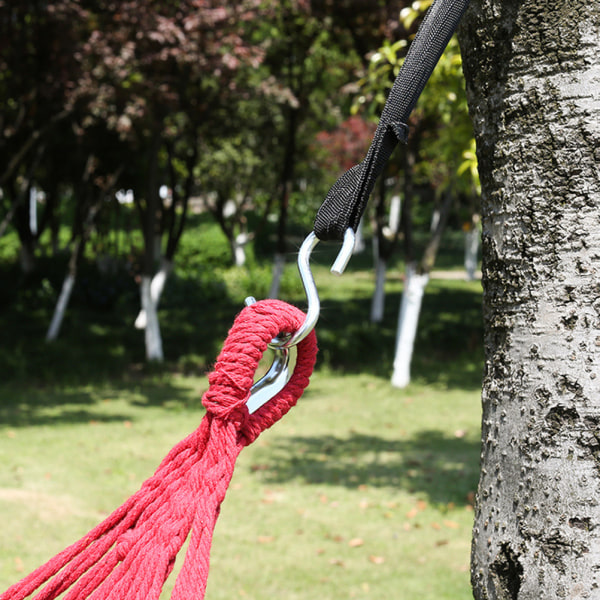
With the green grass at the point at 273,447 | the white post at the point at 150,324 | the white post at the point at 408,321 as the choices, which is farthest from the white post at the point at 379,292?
the white post at the point at 150,324

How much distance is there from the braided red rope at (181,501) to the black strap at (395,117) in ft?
0.55

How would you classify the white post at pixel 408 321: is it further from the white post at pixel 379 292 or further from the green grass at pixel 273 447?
the white post at pixel 379 292

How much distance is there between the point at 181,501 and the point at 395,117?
2.10ft

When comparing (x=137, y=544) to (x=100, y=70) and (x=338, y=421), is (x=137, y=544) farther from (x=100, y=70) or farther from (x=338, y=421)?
(x=100, y=70)

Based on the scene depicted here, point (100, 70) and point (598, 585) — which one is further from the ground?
point (100, 70)

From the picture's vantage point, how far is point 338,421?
826 cm

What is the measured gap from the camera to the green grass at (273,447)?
14.8ft

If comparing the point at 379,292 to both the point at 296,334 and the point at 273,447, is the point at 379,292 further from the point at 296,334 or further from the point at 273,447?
the point at 296,334

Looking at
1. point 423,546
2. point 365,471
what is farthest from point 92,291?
point 423,546

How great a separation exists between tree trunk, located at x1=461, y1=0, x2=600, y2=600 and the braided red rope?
1.21 ft

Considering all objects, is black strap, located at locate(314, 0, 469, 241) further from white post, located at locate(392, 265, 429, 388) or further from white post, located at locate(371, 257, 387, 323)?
white post, located at locate(371, 257, 387, 323)

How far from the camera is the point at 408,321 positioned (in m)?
9.59

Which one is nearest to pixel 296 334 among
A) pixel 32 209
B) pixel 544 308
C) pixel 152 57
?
pixel 544 308

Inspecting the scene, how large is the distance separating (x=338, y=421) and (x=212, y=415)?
722 centimetres
